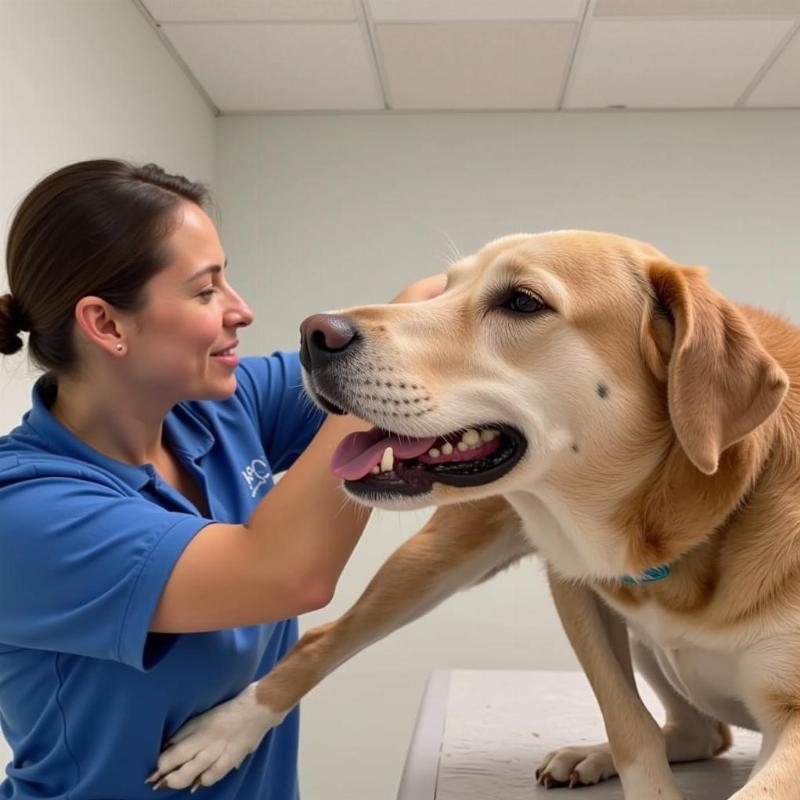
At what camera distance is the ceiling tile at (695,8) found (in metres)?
3.24

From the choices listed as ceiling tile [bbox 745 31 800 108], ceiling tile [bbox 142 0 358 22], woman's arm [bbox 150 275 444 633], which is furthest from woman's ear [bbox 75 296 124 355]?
ceiling tile [bbox 745 31 800 108]

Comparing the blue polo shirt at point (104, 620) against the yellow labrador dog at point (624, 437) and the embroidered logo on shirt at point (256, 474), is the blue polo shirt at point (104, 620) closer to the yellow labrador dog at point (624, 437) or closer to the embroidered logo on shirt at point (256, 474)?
the embroidered logo on shirt at point (256, 474)

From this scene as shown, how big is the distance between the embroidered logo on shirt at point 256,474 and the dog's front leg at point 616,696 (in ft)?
1.74

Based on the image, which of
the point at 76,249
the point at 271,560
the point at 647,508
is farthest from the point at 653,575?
the point at 76,249

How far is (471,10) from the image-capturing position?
3285mm

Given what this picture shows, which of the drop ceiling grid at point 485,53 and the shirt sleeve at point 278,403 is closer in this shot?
the shirt sleeve at point 278,403

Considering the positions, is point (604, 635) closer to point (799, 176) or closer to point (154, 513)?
point (154, 513)

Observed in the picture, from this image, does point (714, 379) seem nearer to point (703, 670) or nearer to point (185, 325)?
point (703, 670)

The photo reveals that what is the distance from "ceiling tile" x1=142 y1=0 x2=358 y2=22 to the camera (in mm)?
3232

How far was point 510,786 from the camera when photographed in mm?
1426

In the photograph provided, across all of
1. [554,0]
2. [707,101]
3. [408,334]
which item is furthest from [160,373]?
[707,101]

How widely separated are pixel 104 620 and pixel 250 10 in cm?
258

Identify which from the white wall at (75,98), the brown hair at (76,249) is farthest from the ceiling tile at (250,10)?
the brown hair at (76,249)

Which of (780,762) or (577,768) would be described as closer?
(780,762)
